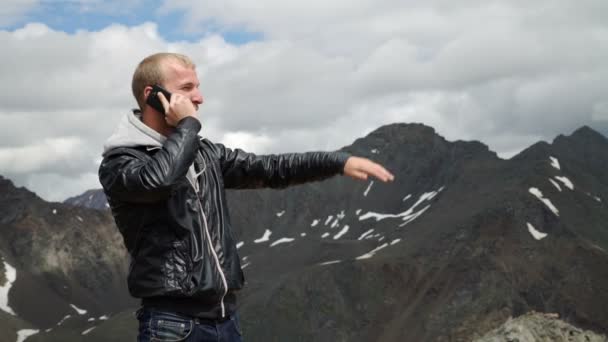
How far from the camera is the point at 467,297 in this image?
329 feet

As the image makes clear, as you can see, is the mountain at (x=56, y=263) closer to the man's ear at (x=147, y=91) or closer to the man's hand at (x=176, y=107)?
→ the man's ear at (x=147, y=91)

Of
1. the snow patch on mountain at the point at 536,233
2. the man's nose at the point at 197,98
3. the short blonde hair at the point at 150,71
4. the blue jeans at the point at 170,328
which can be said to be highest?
the snow patch on mountain at the point at 536,233

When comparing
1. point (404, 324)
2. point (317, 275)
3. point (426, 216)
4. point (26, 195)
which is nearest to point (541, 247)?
point (404, 324)

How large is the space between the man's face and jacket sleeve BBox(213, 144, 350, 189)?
65cm

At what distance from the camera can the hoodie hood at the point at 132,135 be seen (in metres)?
4.68

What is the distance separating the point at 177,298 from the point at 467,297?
10047 centimetres

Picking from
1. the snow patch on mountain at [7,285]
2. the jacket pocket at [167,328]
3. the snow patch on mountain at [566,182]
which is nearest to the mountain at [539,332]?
the jacket pocket at [167,328]

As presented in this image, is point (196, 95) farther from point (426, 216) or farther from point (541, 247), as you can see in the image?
point (426, 216)

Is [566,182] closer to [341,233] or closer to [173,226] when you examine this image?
[341,233]

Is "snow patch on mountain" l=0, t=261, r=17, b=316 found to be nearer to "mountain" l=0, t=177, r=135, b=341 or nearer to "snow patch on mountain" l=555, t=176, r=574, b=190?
"mountain" l=0, t=177, r=135, b=341

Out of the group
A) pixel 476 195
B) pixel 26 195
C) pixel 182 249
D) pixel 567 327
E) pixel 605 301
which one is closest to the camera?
pixel 182 249

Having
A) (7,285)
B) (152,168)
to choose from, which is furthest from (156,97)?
(7,285)

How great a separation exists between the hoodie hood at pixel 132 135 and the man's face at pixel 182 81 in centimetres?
32

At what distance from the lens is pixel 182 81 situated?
485 centimetres
